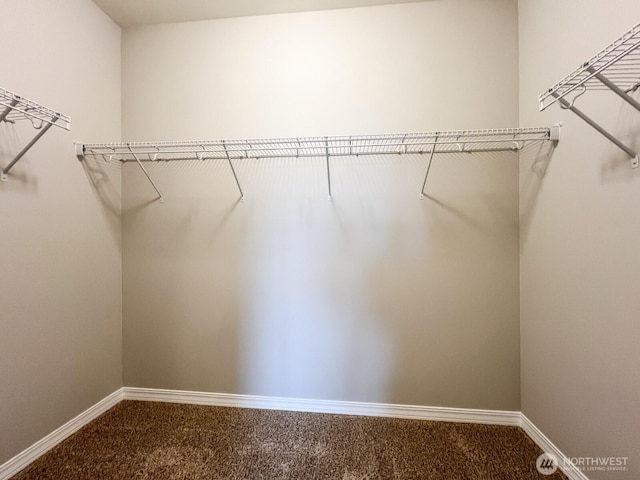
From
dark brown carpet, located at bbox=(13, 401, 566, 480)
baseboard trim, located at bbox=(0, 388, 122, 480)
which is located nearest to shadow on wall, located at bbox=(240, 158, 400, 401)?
dark brown carpet, located at bbox=(13, 401, 566, 480)

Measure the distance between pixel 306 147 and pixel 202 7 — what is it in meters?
1.14

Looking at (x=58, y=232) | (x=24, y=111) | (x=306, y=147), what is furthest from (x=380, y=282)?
(x=24, y=111)

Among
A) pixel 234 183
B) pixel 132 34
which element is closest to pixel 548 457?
pixel 234 183

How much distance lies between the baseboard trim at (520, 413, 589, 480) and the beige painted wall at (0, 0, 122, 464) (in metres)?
2.68

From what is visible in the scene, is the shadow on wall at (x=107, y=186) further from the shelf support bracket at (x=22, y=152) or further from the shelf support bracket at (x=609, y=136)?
the shelf support bracket at (x=609, y=136)

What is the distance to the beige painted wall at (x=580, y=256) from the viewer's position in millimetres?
1039

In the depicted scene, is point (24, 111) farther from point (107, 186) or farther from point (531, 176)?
point (531, 176)

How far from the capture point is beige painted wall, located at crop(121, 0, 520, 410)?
1.71 m

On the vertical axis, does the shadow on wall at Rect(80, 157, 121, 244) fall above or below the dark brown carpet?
above

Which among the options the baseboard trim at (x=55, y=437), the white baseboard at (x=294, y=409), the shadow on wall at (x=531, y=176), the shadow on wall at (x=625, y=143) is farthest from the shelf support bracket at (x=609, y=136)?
the baseboard trim at (x=55, y=437)

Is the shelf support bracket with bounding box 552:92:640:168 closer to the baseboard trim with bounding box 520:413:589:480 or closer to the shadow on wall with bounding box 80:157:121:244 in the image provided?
the baseboard trim with bounding box 520:413:589:480

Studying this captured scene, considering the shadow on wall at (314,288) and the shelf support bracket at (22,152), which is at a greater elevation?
the shelf support bracket at (22,152)

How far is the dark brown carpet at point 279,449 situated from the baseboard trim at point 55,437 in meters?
0.03

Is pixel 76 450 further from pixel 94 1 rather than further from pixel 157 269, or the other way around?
pixel 94 1
